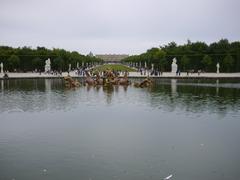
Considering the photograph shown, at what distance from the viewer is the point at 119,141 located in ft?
37.0

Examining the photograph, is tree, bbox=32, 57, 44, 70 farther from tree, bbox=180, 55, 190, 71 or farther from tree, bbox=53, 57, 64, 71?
tree, bbox=180, 55, 190, 71

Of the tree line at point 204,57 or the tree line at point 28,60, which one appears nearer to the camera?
the tree line at point 204,57

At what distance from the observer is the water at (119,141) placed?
8.73m

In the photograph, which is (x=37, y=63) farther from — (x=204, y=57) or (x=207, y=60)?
(x=207, y=60)

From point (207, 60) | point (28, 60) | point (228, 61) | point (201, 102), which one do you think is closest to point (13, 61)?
point (28, 60)

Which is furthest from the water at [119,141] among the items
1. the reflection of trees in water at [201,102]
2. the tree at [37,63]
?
the tree at [37,63]

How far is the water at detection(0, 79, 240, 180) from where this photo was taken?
873 cm

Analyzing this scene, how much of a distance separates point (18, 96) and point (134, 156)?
47.8 feet

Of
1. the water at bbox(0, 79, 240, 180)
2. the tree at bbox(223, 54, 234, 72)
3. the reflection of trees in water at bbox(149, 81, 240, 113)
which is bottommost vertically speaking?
the water at bbox(0, 79, 240, 180)

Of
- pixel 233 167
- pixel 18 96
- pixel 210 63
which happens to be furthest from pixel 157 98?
pixel 210 63

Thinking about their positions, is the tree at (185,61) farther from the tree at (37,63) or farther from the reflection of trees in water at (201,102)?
the reflection of trees in water at (201,102)

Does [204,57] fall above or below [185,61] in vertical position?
above

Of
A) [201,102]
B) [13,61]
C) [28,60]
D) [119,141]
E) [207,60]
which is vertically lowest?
[119,141]

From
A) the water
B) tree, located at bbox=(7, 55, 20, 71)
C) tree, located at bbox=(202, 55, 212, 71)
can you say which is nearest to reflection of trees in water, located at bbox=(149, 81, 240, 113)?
the water
